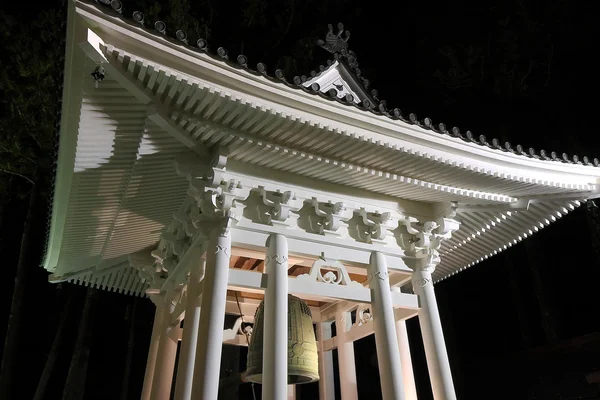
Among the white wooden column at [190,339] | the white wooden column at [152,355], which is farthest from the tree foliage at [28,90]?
the white wooden column at [190,339]

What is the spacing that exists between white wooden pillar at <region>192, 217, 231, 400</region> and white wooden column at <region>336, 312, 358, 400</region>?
2.89 metres

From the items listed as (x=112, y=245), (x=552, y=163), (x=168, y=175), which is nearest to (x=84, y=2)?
(x=168, y=175)

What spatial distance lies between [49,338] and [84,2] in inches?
426

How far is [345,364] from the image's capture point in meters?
6.10

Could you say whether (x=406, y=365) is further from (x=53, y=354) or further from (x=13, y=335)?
(x=53, y=354)

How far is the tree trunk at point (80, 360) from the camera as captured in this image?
9.16 metres

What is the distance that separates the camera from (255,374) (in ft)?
15.5

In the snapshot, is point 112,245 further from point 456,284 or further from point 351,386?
point 456,284

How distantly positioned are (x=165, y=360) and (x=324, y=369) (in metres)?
2.74

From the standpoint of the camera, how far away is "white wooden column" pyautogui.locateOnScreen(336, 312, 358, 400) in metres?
5.95

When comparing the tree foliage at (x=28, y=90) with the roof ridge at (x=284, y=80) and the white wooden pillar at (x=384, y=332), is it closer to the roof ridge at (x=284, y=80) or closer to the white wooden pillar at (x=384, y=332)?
the roof ridge at (x=284, y=80)

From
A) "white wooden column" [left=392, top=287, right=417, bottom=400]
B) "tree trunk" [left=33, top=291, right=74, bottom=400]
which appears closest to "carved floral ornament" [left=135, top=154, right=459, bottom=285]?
"white wooden column" [left=392, top=287, right=417, bottom=400]

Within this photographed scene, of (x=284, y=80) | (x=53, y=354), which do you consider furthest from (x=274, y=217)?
(x=53, y=354)

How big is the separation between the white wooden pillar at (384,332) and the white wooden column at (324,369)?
237 cm
